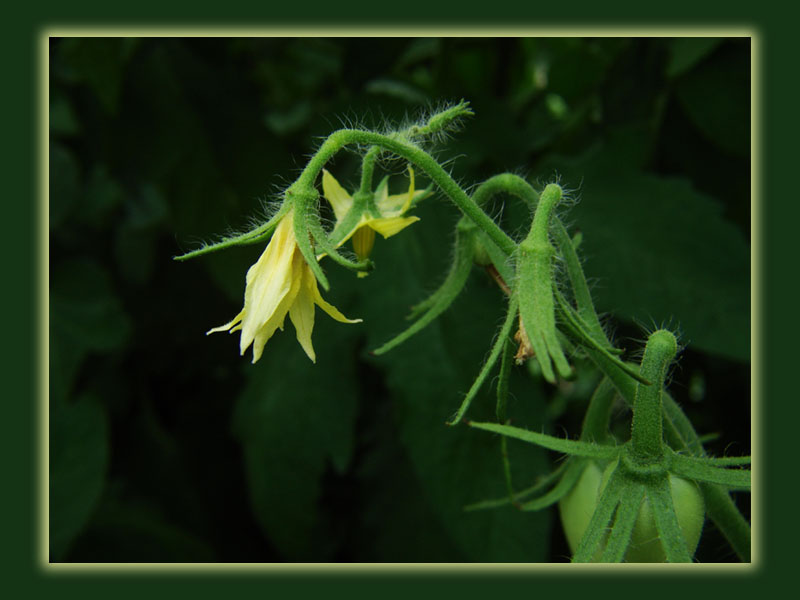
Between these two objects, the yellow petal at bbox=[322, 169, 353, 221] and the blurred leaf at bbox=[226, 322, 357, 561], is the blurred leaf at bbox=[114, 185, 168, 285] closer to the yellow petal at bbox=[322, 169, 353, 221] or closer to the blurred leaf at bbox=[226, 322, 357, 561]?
the blurred leaf at bbox=[226, 322, 357, 561]

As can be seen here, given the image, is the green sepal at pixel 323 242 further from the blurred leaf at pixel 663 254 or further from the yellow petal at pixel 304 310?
the blurred leaf at pixel 663 254

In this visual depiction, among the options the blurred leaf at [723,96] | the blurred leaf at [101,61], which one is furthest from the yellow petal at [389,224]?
the blurred leaf at [101,61]

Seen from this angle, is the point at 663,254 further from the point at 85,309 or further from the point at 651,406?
the point at 85,309

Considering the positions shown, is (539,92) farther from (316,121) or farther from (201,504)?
(201,504)

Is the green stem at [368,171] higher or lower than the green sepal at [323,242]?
higher

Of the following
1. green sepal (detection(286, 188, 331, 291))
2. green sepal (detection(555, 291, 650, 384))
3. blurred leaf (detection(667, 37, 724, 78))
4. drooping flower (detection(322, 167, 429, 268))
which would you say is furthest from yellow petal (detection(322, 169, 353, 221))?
blurred leaf (detection(667, 37, 724, 78))
